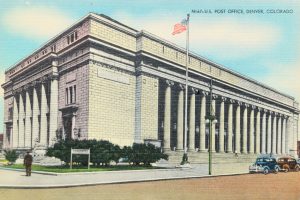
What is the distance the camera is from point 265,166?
Result: 20.5m

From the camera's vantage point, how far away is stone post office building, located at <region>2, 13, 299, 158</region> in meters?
18.5

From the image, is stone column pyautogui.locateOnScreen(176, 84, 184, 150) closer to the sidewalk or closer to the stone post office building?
the stone post office building

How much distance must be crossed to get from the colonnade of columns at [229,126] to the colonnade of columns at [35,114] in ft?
20.1

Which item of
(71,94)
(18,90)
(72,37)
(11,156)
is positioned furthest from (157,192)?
(18,90)

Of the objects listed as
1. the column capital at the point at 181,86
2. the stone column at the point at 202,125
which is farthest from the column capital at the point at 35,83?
the stone column at the point at 202,125

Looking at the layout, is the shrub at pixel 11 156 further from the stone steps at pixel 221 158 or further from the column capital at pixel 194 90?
the stone steps at pixel 221 158

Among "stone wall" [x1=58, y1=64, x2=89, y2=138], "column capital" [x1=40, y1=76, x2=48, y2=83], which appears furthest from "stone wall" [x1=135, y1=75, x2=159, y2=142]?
"column capital" [x1=40, y1=76, x2=48, y2=83]

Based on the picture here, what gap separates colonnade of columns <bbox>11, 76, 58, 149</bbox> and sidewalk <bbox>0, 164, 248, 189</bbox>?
5584 millimetres

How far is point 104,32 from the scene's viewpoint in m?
18.7

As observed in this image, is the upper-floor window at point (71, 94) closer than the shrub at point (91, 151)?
No

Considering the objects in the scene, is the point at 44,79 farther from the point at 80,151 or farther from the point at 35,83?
the point at 80,151

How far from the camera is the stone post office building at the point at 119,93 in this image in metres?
18.5

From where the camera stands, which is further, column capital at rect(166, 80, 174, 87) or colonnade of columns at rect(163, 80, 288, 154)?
colonnade of columns at rect(163, 80, 288, 154)

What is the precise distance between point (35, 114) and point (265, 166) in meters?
12.7
